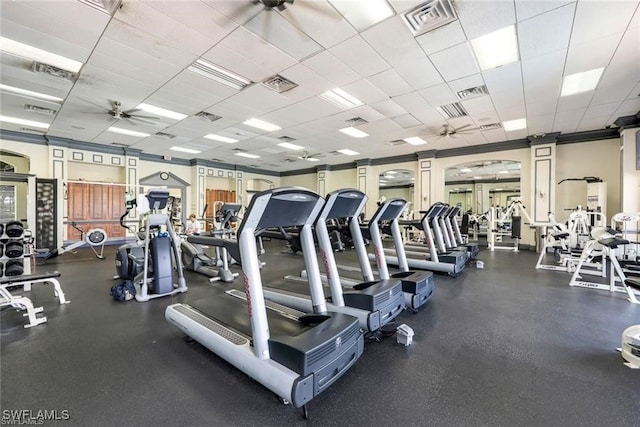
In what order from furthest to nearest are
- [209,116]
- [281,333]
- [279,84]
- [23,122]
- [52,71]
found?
[23,122] → [209,116] → [279,84] → [52,71] → [281,333]

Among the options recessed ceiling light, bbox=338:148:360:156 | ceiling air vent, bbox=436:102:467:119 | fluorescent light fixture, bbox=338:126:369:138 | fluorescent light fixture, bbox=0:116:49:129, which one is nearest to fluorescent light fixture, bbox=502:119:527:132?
ceiling air vent, bbox=436:102:467:119

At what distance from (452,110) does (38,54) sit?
23.2ft

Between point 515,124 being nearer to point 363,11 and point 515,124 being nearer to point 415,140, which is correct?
point 415,140

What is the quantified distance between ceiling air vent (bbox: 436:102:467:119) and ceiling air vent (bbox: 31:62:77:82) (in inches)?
259

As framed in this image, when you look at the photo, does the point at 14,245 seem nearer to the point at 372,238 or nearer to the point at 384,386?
the point at 372,238

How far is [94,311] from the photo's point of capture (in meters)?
3.08

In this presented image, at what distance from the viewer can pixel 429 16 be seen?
2953 millimetres

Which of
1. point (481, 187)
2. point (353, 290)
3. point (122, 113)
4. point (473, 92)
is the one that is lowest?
point (353, 290)

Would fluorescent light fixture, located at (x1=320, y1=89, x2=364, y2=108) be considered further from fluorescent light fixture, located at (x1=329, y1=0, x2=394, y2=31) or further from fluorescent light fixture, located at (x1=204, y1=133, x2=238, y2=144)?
fluorescent light fixture, located at (x1=204, y1=133, x2=238, y2=144)

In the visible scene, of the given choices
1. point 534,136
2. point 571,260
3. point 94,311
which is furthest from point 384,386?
point 534,136

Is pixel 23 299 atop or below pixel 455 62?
below

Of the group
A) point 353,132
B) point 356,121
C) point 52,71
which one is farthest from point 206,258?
point 353,132

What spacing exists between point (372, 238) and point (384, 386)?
1.62 meters

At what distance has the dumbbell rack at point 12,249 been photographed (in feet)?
12.8
